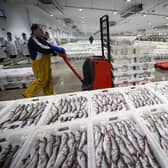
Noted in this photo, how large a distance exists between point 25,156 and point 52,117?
444mm

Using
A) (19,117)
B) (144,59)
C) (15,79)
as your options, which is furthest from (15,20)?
(19,117)

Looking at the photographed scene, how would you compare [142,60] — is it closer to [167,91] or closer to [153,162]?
[167,91]

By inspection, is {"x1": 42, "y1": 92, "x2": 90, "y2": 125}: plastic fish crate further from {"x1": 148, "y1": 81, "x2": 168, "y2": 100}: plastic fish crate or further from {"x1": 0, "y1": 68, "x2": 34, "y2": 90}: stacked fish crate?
{"x1": 0, "y1": 68, "x2": 34, "y2": 90}: stacked fish crate

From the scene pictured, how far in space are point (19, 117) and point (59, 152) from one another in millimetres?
671

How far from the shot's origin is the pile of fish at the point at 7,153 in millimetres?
925

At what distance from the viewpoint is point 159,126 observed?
1.15m

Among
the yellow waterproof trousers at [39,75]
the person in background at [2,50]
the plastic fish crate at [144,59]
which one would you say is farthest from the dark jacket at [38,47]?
the person in background at [2,50]

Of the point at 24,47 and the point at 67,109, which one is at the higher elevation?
the point at 24,47

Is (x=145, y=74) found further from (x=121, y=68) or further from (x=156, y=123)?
(x=156, y=123)

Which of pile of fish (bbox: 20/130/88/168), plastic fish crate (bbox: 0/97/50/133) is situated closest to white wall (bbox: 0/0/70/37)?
plastic fish crate (bbox: 0/97/50/133)

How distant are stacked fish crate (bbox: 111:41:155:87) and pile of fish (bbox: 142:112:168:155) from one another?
1.95 meters

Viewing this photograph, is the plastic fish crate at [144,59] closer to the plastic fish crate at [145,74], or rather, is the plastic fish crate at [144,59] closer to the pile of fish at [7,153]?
the plastic fish crate at [145,74]

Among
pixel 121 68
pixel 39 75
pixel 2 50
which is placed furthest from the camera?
pixel 2 50

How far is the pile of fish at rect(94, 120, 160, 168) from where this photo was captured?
866mm
